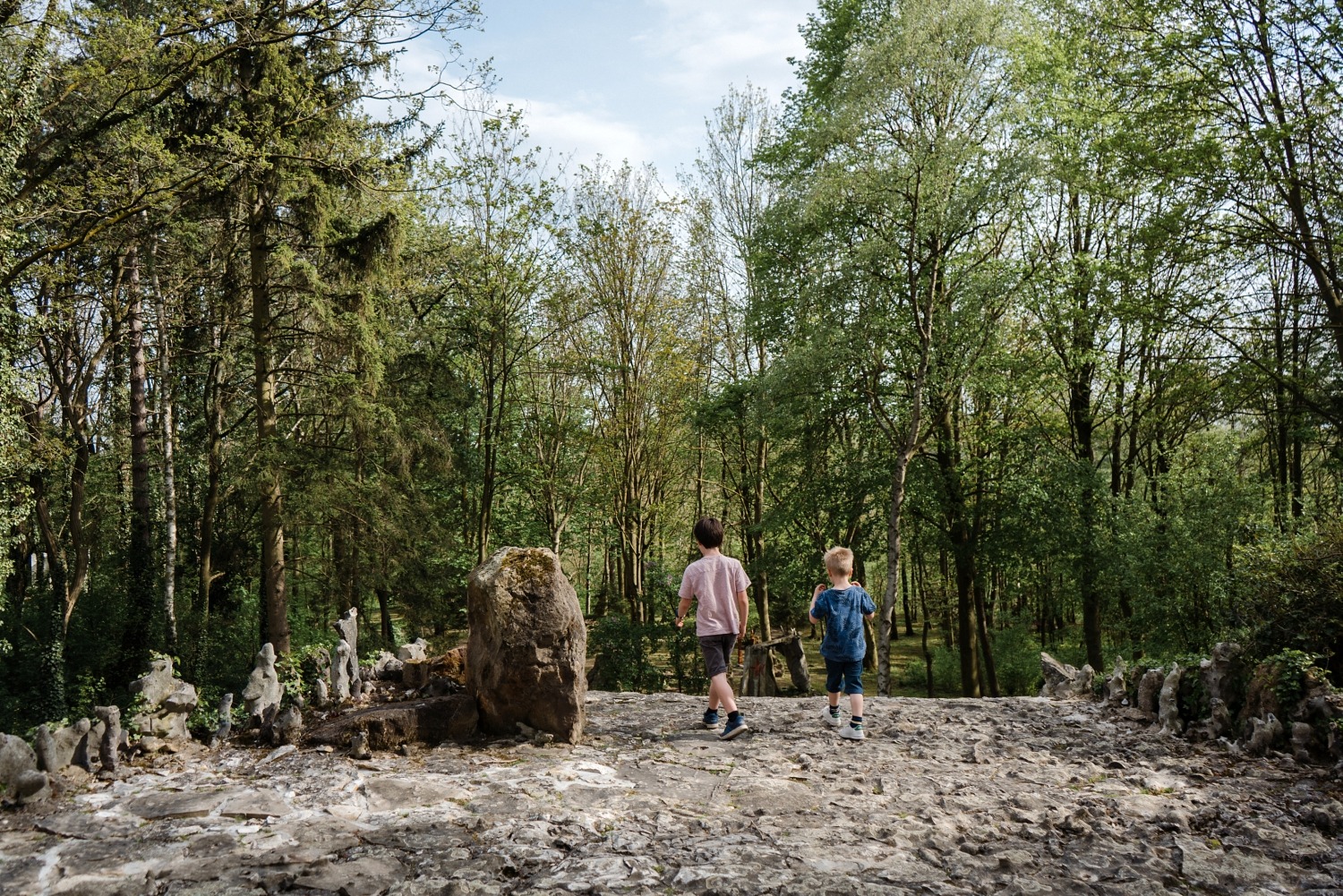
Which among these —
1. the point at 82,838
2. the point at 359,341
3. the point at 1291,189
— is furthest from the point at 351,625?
the point at 1291,189

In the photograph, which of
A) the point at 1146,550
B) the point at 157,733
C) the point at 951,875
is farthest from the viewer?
the point at 1146,550

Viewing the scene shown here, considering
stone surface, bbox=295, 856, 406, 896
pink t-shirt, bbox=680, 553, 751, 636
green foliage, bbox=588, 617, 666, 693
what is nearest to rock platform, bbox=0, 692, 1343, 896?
stone surface, bbox=295, 856, 406, 896

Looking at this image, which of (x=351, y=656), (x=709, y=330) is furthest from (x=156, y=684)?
(x=709, y=330)

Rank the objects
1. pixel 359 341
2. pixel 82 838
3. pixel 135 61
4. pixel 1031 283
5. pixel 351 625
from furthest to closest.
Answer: pixel 1031 283 → pixel 359 341 → pixel 135 61 → pixel 351 625 → pixel 82 838

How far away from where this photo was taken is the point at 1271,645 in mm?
6969

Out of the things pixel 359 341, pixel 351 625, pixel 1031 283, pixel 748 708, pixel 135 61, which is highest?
pixel 135 61

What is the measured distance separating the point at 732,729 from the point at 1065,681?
5211 millimetres

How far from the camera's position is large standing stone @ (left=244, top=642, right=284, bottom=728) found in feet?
21.8

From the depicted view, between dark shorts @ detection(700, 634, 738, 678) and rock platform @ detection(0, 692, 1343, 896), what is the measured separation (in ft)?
2.16

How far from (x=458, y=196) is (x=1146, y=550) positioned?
17.1m

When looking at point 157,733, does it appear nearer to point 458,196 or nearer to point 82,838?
point 82,838

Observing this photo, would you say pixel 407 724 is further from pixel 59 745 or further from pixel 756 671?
pixel 756 671

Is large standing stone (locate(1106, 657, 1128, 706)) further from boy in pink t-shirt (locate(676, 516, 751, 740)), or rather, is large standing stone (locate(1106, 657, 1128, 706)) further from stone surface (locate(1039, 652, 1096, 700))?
boy in pink t-shirt (locate(676, 516, 751, 740))

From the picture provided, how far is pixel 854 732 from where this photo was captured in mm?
6910
